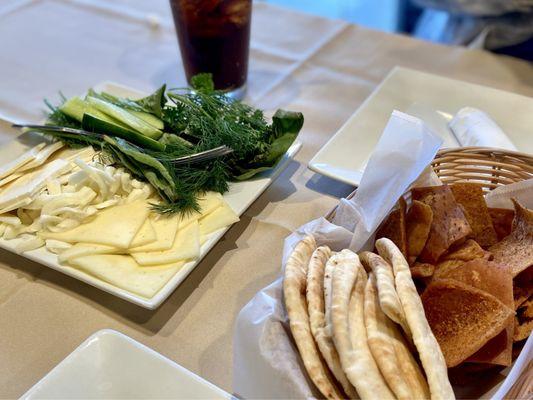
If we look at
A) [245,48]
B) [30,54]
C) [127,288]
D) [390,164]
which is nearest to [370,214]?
[390,164]

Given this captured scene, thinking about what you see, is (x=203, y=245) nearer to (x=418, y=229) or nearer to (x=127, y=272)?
(x=127, y=272)

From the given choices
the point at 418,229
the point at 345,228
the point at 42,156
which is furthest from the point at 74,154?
the point at 418,229

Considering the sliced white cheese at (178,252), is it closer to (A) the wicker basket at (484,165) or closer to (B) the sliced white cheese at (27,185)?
(B) the sliced white cheese at (27,185)

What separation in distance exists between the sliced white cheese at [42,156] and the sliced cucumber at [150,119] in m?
0.17

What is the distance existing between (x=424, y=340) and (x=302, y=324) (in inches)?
5.5

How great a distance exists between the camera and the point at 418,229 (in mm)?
807

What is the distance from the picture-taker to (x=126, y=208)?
0.93 meters

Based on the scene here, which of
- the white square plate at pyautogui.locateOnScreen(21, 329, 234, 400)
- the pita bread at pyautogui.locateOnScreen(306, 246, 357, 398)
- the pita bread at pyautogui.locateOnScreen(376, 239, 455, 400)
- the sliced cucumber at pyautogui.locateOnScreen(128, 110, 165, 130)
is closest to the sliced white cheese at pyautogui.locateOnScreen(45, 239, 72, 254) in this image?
the white square plate at pyautogui.locateOnScreen(21, 329, 234, 400)

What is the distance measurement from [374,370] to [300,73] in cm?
111

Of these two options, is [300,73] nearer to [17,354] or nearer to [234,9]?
[234,9]

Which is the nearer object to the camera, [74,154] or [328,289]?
[328,289]

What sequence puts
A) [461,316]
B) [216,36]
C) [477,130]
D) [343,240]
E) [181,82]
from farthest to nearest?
[181,82], [216,36], [477,130], [343,240], [461,316]

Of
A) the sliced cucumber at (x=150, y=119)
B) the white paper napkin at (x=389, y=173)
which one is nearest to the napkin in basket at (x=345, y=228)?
the white paper napkin at (x=389, y=173)

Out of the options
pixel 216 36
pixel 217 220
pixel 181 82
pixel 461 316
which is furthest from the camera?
pixel 181 82
